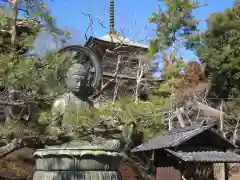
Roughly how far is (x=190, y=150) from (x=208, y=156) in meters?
0.32

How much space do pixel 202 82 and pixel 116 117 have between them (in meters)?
13.0

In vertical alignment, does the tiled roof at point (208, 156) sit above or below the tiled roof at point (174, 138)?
below

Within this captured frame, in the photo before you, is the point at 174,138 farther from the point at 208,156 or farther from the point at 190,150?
the point at 208,156

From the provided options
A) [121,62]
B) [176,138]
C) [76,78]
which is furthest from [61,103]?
[121,62]

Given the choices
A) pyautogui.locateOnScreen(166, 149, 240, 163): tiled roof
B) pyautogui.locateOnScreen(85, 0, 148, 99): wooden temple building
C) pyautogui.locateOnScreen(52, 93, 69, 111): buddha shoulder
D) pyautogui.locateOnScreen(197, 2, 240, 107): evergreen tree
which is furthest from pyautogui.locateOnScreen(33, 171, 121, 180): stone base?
pyautogui.locateOnScreen(197, 2, 240, 107): evergreen tree

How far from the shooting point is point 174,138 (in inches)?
257

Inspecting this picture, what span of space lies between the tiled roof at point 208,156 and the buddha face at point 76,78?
191 cm

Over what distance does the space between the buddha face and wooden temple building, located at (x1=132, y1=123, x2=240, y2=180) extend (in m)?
1.87

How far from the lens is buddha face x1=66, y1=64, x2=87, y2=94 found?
5.58 m

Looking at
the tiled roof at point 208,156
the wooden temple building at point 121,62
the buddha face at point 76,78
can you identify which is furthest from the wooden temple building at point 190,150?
the wooden temple building at point 121,62

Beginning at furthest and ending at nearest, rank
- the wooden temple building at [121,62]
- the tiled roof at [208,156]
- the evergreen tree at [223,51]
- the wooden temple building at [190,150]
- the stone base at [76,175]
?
1. the evergreen tree at [223,51]
2. the wooden temple building at [121,62]
3. the wooden temple building at [190,150]
4. the tiled roof at [208,156]
5. the stone base at [76,175]

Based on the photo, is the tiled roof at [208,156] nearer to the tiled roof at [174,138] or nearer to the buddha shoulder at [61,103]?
the tiled roof at [174,138]

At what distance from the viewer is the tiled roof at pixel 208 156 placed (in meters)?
6.05

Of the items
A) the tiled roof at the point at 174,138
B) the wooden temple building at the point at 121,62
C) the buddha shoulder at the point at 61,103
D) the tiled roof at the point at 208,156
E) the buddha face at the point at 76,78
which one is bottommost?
the tiled roof at the point at 208,156
